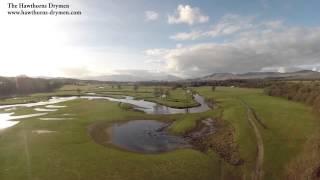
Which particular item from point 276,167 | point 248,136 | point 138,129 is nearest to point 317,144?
point 276,167

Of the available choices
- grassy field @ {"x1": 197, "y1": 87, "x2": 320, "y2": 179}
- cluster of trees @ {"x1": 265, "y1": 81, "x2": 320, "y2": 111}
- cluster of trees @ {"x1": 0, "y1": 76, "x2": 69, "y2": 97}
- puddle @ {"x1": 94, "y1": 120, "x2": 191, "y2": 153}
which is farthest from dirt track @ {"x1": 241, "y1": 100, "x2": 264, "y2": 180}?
cluster of trees @ {"x1": 0, "y1": 76, "x2": 69, "y2": 97}

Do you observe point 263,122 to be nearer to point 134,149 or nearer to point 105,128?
point 134,149

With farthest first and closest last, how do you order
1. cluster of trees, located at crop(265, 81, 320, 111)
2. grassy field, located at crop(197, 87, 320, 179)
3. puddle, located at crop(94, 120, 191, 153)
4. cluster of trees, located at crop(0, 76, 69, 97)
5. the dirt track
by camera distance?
cluster of trees, located at crop(0, 76, 69, 97) < cluster of trees, located at crop(265, 81, 320, 111) < puddle, located at crop(94, 120, 191, 153) < grassy field, located at crop(197, 87, 320, 179) < the dirt track

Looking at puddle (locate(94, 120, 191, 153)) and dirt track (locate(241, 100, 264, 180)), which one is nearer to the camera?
dirt track (locate(241, 100, 264, 180))

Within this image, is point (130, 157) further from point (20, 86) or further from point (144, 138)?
point (20, 86)

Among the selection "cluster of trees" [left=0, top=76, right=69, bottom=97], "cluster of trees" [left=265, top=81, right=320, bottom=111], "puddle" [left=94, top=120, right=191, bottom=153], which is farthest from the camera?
"cluster of trees" [left=0, top=76, right=69, bottom=97]

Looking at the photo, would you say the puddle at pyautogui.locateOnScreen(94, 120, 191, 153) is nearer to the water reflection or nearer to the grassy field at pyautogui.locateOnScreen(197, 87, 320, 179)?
the water reflection

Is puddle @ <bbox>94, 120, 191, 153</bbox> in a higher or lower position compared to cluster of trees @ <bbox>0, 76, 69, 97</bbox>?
lower

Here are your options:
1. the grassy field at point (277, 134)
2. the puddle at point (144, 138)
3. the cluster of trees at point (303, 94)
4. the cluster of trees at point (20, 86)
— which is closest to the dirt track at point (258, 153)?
the grassy field at point (277, 134)
